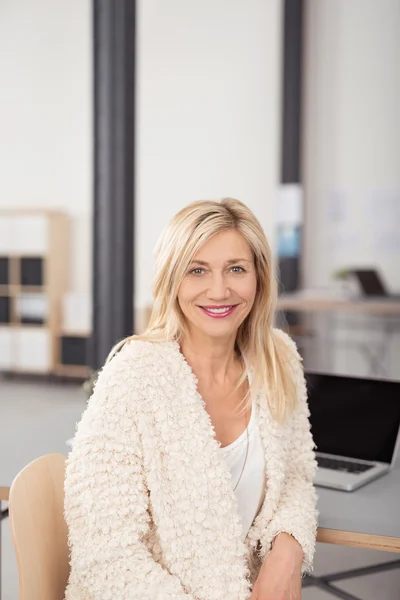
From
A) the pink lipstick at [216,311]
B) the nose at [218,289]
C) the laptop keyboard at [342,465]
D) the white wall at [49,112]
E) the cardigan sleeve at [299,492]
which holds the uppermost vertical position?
the white wall at [49,112]

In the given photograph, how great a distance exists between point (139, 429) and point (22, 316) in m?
6.50

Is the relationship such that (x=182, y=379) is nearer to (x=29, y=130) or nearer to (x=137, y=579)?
(x=137, y=579)

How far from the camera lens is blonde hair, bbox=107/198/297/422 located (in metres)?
1.61

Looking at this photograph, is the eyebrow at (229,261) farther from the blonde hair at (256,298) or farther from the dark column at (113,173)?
the dark column at (113,173)

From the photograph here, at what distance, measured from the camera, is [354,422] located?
7.30 ft

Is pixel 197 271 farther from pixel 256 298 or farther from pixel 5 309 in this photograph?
pixel 5 309

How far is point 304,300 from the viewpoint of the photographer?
6.04 metres

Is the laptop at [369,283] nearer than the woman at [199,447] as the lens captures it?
No

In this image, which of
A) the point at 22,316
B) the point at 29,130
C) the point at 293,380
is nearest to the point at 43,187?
the point at 29,130

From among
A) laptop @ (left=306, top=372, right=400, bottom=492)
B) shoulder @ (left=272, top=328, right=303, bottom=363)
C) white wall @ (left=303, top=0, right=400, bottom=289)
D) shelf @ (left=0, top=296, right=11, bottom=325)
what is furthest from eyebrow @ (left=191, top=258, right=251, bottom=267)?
shelf @ (left=0, top=296, right=11, bottom=325)

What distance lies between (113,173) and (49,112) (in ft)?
12.8

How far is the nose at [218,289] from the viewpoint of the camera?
1630mm

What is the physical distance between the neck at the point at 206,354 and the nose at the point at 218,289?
13cm

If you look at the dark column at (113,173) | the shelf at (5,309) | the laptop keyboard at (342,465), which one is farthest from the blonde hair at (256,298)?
the shelf at (5,309)
